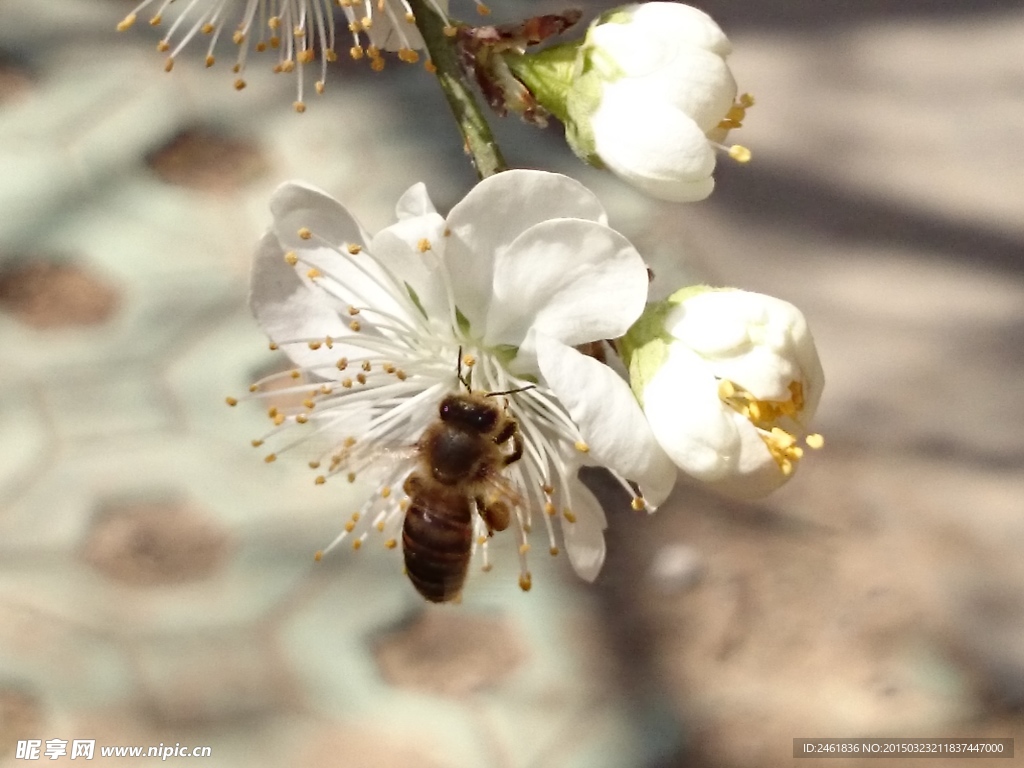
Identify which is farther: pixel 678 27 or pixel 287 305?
pixel 287 305

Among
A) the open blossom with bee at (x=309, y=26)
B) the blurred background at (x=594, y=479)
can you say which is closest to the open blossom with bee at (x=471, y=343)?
the open blossom with bee at (x=309, y=26)

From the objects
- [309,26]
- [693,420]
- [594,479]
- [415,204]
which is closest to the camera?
[693,420]

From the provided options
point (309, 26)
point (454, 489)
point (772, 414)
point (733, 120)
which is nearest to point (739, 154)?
point (733, 120)

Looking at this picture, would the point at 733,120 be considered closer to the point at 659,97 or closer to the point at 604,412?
the point at 659,97

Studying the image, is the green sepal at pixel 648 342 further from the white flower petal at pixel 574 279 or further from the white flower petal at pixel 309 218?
the white flower petal at pixel 309 218

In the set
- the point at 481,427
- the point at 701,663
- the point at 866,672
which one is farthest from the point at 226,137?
the point at 866,672

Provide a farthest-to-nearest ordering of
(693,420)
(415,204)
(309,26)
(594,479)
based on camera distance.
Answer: (594,479) → (309,26) → (415,204) → (693,420)
